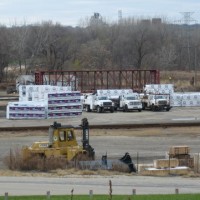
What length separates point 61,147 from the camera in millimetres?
33719

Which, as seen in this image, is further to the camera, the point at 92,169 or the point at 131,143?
the point at 131,143

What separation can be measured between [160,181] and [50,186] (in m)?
5.06

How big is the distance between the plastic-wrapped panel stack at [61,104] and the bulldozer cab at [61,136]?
100.0 feet

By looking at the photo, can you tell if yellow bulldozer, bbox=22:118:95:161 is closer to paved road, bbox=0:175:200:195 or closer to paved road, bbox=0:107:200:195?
paved road, bbox=0:107:200:195

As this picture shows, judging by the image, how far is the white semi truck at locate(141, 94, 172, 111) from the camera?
73.9 metres

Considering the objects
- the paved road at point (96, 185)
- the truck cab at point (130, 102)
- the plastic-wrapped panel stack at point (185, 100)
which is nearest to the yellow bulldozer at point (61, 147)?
the paved road at point (96, 185)

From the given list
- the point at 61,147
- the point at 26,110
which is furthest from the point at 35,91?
the point at 61,147

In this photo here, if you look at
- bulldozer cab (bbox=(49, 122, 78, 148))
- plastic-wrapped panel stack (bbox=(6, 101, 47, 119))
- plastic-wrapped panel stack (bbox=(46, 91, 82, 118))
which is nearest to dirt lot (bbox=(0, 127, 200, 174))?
bulldozer cab (bbox=(49, 122, 78, 148))

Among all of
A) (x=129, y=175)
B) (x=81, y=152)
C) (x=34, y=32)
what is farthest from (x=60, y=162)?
(x=34, y=32)

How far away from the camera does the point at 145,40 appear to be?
163375 mm

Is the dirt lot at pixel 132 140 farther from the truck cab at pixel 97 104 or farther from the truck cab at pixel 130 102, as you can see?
the truck cab at pixel 130 102

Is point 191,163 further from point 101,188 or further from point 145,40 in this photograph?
point 145,40

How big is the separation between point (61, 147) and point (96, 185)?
5.60 m

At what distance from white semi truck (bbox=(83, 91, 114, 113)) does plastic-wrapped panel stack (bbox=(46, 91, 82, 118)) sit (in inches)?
293
